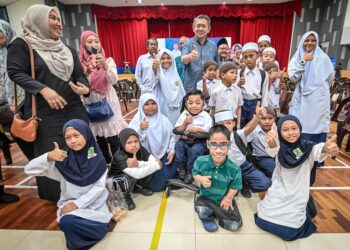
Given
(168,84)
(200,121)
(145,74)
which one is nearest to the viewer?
(200,121)

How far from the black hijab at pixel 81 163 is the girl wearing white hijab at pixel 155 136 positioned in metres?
0.68

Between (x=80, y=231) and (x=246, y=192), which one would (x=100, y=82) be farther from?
(x=246, y=192)

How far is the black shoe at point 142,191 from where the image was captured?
6.71ft

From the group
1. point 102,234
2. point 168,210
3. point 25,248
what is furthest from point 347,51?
point 25,248

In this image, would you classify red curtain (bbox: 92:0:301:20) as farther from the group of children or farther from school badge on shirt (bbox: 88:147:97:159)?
school badge on shirt (bbox: 88:147:97:159)

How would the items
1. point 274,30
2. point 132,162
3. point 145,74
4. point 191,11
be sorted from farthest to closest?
1. point 274,30
2. point 191,11
3. point 145,74
4. point 132,162

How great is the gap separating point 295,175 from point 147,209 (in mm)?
1176

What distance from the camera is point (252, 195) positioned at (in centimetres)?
200

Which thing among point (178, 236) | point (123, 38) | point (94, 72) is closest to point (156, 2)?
point (123, 38)

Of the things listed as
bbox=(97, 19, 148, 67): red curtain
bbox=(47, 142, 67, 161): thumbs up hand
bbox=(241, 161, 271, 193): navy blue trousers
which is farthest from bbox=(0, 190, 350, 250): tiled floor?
bbox=(97, 19, 148, 67): red curtain

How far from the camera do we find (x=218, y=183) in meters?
1.60

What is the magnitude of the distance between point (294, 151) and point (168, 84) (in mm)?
1512

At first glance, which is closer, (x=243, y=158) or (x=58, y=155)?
(x=58, y=155)

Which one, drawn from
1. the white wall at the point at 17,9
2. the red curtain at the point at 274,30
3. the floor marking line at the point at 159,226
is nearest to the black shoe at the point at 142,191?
the floor marking line at the point at 159,226
